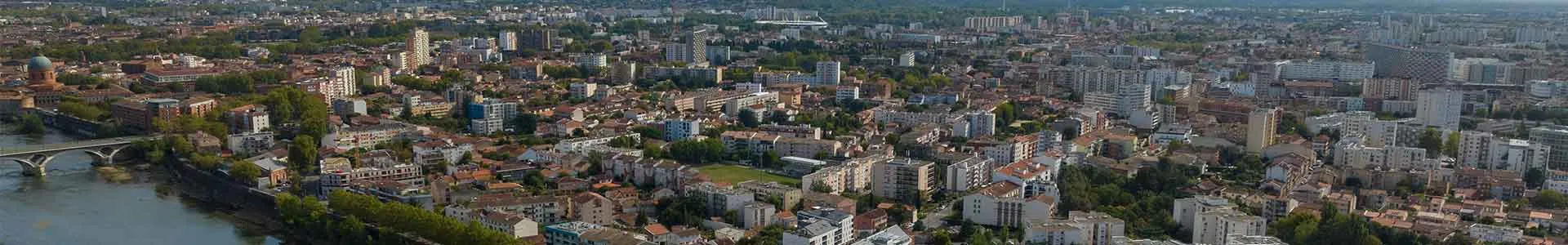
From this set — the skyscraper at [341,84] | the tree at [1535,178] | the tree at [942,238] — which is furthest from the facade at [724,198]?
the skyscraper at [341,84]

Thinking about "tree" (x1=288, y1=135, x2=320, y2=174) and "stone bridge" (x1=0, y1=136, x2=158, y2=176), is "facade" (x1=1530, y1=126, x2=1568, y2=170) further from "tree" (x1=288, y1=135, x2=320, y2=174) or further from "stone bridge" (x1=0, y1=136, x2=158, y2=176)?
"stone bridge" (x1=0, y1=136, x2=158, y2=176)

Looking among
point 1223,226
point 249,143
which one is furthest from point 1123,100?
point 249,143

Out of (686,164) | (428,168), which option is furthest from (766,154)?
(428,168)

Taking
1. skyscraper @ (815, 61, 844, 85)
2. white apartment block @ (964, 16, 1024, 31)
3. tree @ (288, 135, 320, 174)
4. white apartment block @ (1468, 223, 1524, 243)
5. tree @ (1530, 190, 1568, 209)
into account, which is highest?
white apartment block @ (1468, 223, 1524, 243)

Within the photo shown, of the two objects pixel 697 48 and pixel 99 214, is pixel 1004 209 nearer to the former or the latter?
pixel 99 214

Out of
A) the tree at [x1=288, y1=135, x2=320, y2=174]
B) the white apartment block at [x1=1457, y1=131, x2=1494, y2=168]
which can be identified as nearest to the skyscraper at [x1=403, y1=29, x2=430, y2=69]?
the tree at [x1=288, y1=135, x2=320, y2=174]

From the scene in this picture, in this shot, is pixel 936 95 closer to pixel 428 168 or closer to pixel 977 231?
pixel 428 168

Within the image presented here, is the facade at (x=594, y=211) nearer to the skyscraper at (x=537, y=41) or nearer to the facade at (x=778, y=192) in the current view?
the facade at (x=778, y=192)
